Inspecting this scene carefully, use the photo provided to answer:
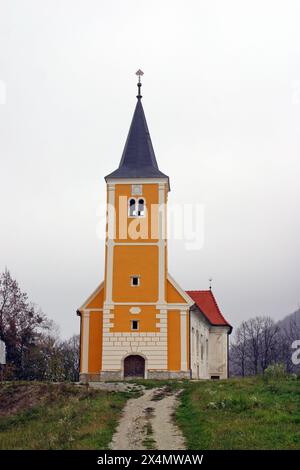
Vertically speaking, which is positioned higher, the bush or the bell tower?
the bell tower

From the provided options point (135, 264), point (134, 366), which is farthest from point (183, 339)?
point (135, 264)

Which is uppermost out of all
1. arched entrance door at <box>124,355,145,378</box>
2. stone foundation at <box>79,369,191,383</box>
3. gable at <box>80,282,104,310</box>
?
gable at <box>80,282,104,310</box>

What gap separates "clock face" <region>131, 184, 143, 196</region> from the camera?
3691 cm

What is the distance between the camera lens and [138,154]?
126 ft

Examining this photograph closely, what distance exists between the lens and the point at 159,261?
36.2 m

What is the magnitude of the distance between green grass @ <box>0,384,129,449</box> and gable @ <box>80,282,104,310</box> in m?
9.30

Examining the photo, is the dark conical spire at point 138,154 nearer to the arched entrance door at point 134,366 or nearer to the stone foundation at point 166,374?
the arched entrance door at point 134,366

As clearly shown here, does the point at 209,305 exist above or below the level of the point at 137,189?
below

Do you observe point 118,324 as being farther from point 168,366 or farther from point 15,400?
point 15,400

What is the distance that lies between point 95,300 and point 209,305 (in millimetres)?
13982

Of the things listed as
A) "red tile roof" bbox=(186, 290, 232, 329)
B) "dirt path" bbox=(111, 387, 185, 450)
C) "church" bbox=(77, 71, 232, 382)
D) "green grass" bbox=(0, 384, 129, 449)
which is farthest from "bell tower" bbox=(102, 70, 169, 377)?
"red tile roof" bbox=(186, 290, 232, 329)

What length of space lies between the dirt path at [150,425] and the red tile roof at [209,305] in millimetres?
19824

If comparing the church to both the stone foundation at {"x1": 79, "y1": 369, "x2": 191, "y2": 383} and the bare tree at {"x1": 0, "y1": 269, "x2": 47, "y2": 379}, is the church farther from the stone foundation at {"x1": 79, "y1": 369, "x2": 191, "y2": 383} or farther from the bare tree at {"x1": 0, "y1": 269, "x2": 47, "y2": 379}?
A: the bare tree at {"x1": 0, "y1": 269, "x2": 47, "y2": 379}

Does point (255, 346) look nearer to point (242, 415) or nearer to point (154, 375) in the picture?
point (154, 375)
